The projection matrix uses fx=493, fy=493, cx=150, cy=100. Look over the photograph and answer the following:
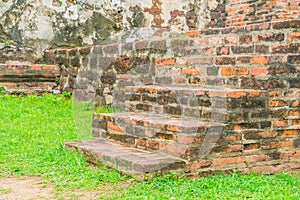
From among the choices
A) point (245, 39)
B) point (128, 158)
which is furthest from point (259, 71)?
point (128, 158)

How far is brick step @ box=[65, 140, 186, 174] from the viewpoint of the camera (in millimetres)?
3291

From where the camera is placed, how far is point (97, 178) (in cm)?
342

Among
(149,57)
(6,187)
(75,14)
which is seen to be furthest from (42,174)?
(75,14)

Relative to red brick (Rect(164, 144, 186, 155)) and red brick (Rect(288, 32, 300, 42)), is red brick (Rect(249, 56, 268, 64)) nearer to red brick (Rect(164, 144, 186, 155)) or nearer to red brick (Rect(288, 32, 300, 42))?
red brick (Rect(288, 32, 300, 42))

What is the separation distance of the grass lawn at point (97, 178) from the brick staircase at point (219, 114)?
0.11m

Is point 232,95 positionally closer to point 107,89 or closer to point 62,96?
point 107,89

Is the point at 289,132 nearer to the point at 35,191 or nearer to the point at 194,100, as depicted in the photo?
the point at 194,100

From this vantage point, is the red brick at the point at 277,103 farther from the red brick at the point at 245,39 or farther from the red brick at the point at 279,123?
the red brick at the point at 245,39

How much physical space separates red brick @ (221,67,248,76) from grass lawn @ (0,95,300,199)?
2.77ft

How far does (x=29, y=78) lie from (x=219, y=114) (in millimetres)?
4963

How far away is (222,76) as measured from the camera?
402 centimetres

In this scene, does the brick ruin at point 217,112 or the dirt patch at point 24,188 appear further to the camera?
the brick ruin at point 217,112

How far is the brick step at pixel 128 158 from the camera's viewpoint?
3291mm

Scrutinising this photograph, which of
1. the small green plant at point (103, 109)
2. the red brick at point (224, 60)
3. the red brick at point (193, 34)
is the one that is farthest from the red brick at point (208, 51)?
the small green plant at point (103, 109)
